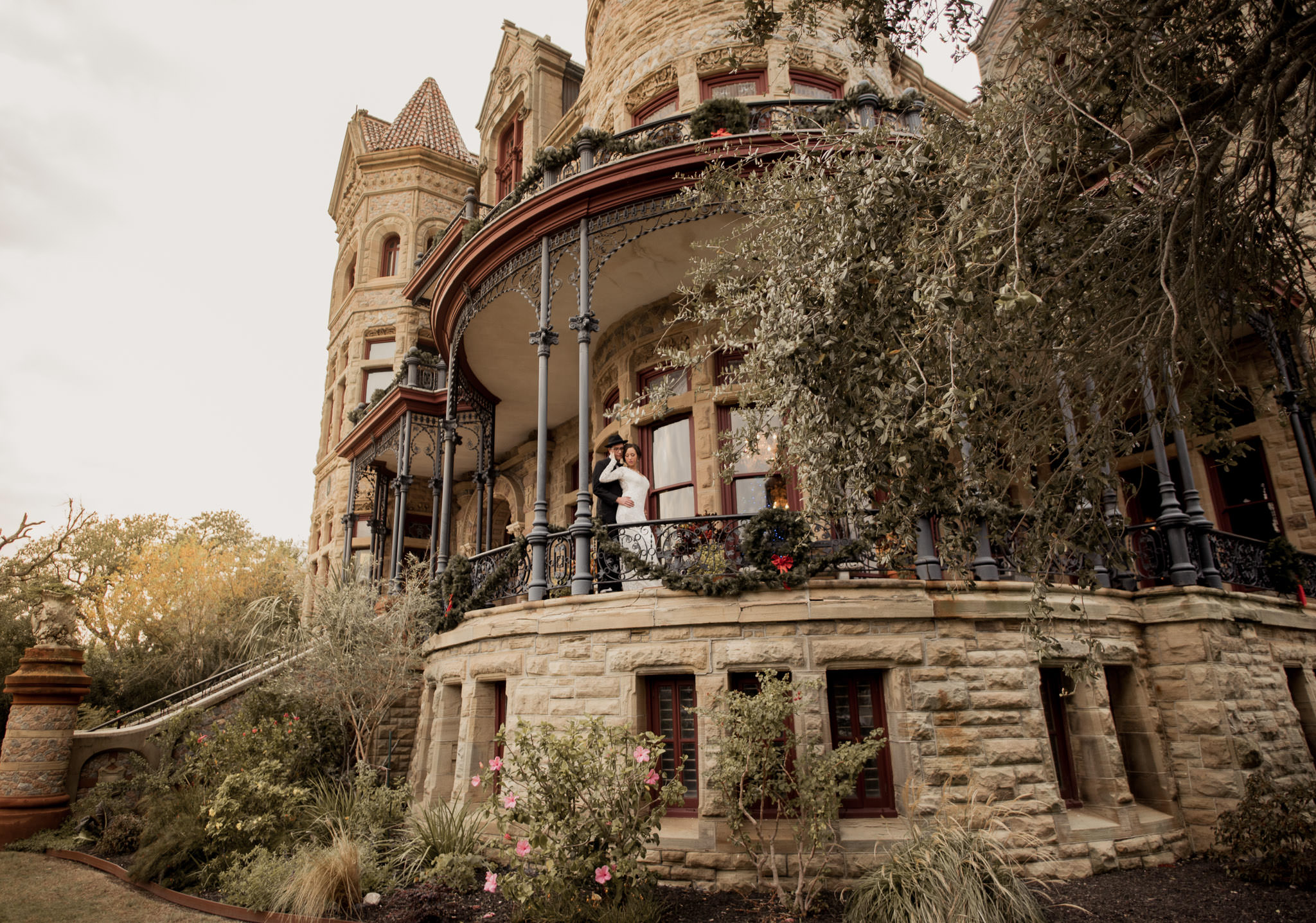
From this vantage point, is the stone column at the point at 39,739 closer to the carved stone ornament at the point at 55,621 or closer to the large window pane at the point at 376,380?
the carved stone ornament at the point at 55,621

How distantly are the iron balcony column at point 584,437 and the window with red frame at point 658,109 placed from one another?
365cm

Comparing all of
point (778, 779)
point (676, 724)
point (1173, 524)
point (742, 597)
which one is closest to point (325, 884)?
point (676, 724)

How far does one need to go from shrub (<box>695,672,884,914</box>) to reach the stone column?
27.8 ft

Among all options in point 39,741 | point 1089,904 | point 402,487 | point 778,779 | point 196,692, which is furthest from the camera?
point 196,692

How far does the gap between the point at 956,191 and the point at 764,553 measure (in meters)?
3.28

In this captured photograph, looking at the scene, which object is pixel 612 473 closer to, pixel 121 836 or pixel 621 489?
pixel 621 489

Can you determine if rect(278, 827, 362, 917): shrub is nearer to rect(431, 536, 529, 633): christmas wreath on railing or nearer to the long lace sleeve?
rect(431, 536, 529, 633): christmas wreath on railing

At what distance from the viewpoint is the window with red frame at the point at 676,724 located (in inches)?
267

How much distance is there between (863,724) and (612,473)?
12.4 feet

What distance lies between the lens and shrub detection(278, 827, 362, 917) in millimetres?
5820

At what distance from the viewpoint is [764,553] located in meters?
6.70

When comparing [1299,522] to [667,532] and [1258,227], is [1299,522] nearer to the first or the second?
[1258,227]

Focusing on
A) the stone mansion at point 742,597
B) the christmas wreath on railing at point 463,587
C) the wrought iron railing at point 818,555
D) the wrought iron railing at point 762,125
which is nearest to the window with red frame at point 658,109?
the stone mansion at point 742,597

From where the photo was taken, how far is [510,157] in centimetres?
1903
